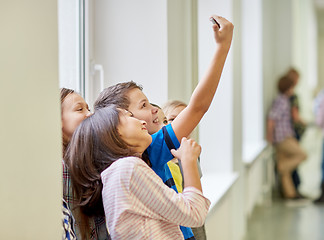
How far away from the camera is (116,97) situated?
1.54 meters

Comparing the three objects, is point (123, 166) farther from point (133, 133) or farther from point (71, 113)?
point (71, 113)

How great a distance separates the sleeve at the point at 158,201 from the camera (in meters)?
1.24

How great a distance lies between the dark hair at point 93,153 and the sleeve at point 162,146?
12 cm

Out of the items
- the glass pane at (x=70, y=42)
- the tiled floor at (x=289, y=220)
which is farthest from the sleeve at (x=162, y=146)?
the tiled floor at (x=289, y=220)

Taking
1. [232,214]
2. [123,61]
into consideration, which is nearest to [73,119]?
[123,61]

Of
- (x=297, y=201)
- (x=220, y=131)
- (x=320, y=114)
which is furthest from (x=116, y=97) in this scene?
(x=320, y=114)

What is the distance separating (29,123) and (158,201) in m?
0.36

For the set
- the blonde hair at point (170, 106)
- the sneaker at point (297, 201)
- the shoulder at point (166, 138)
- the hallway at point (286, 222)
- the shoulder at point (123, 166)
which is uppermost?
the blonde hair at point (170, 106)

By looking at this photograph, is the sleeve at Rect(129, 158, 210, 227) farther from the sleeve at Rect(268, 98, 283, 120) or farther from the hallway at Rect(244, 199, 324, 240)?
the sleeve at Rect(268, 98, 283, 120)

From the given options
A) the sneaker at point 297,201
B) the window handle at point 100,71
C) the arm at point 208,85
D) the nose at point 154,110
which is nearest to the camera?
the arm at point 208,85

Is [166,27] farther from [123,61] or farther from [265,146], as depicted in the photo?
[265,146]

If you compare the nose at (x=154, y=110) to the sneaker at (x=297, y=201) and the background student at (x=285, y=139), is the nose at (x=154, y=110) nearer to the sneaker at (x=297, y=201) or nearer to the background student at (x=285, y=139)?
the sneaker at (x=297, y=201)

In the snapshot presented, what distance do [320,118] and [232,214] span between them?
3221 mm

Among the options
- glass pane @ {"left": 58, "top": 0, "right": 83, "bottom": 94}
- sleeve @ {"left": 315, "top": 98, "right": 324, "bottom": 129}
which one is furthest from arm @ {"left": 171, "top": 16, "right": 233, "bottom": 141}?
sleeve @ {"left": 315, "top": 98, "right": 324, "bottom": 129}
